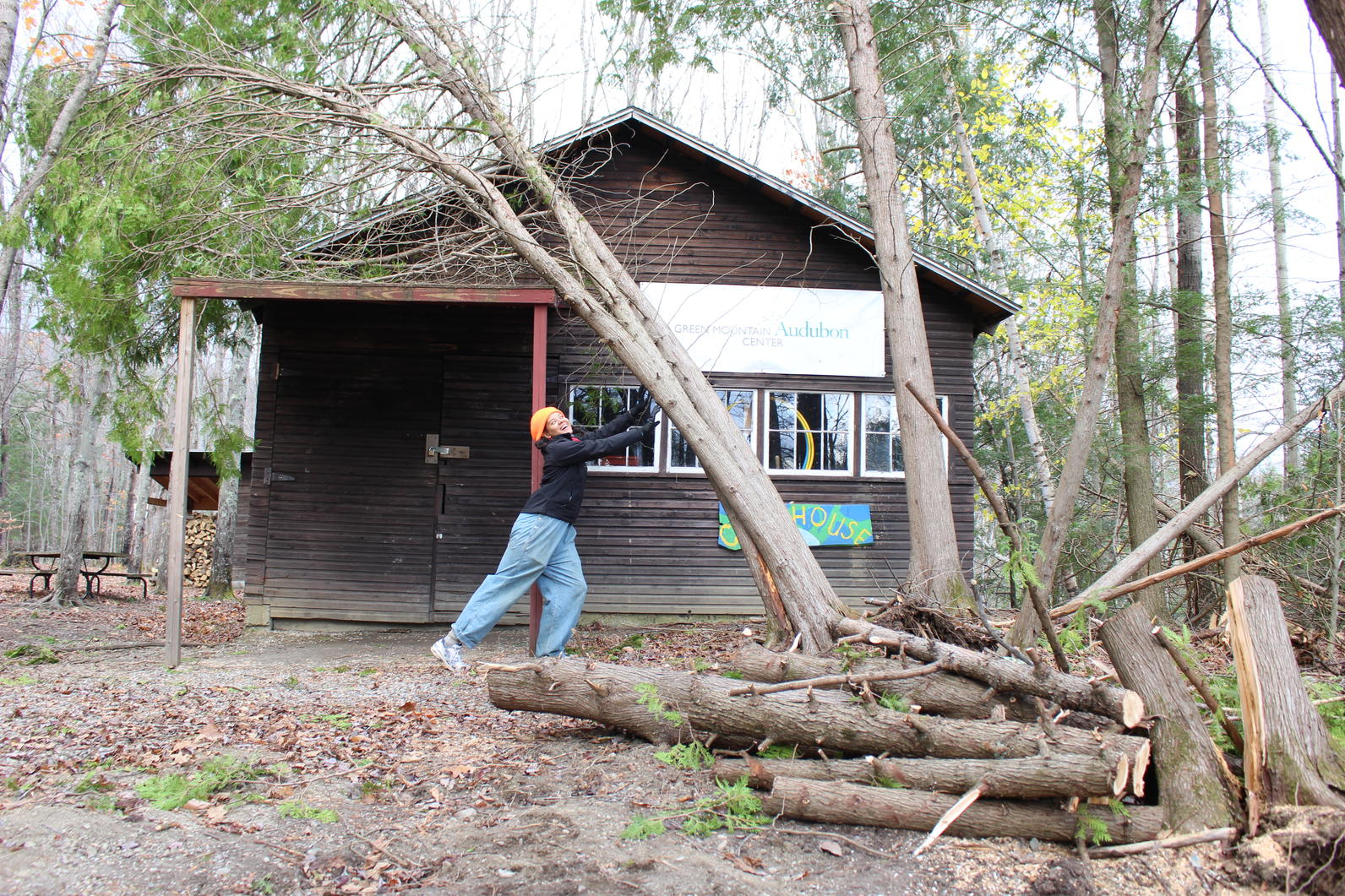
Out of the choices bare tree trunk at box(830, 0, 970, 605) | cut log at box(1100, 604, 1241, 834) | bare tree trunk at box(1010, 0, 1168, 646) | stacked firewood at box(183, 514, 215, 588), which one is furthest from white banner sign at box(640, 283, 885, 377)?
stacked firewood at box(183, 514, 215, 588)

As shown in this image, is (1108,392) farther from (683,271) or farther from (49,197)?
(49,197)

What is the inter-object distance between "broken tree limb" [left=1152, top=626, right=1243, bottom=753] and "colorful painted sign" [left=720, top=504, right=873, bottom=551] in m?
5.79

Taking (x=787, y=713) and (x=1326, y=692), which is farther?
(x=1326, y=692)

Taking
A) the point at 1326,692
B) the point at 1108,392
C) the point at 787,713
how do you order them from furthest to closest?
1. the point at 1108,392
2. the point at 1326,692
3. the point at 787,713

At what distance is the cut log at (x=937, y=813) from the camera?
343 cm

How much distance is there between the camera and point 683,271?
32.4ft

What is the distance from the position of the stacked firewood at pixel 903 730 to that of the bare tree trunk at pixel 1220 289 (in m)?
5.42

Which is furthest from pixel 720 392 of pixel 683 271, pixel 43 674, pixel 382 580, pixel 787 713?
pixel 43 674

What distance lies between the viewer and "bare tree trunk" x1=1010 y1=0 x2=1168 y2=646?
5.59m

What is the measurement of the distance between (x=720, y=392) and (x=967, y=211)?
11441 millimetres

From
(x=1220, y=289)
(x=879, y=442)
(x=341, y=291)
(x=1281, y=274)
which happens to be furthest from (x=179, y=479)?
(x=1281, y=274)

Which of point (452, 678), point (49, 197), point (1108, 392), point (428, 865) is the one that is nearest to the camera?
point (428, 865)

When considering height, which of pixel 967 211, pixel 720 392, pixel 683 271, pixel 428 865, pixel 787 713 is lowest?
pixel 428 865

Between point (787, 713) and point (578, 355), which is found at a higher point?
point (578, 355)
